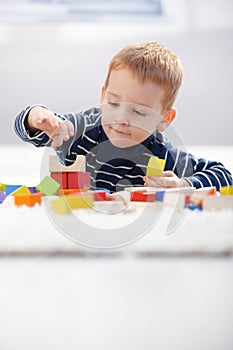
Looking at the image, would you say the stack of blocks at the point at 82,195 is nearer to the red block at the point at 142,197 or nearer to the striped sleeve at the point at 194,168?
the red block at the point at 142,197

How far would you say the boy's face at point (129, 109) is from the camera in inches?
38.9

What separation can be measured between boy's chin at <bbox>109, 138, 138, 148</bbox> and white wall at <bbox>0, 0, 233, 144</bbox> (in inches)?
33.6

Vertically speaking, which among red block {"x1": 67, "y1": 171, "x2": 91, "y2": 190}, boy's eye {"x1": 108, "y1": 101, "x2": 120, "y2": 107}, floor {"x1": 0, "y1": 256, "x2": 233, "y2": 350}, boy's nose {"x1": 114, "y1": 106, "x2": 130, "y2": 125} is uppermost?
boy's eye {"x1": 108, "y1": 101, "x2": 120, "y2": 107}

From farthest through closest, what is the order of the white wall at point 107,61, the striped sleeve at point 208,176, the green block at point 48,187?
the white wall at point 107,61
the striped sleeve at point 208,176
the green block at point 48,187

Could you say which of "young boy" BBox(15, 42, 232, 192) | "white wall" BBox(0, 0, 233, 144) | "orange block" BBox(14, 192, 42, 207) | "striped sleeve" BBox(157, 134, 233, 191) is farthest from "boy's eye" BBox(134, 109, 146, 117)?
"white wall" BBox(0, 0, 233, 144)

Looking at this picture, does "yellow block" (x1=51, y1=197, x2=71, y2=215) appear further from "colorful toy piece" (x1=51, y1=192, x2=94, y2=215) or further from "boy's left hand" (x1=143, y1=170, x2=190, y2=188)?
"boy's left hand" (x1=143, y1=170, x2=190, y2=188)

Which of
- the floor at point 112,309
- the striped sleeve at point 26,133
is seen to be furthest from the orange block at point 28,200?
the striped sleeve at point 26,133

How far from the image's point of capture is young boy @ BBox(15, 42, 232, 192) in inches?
39.4

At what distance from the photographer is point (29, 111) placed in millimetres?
879

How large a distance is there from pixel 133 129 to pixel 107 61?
0.92 m

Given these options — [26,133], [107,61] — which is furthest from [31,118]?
[107,61]

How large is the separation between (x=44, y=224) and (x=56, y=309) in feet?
0.27

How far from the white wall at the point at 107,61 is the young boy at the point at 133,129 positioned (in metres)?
0.78

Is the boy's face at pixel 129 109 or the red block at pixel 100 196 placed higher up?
the boy's face at pixel 129 109
